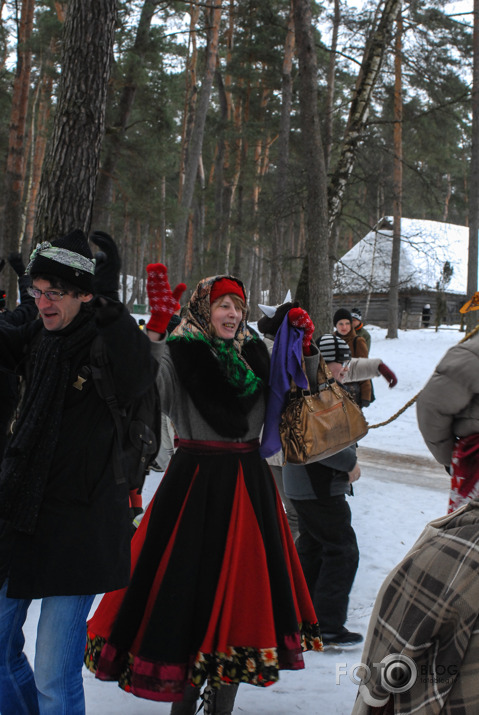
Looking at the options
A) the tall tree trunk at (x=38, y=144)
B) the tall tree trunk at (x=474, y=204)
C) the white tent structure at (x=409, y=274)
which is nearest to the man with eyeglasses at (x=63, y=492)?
the tall tree trunk at (x=474, y=204)

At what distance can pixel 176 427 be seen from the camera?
2.68 meters

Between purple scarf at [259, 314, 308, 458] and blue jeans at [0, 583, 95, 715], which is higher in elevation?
purple scarf at [259, 314, 308, 458]

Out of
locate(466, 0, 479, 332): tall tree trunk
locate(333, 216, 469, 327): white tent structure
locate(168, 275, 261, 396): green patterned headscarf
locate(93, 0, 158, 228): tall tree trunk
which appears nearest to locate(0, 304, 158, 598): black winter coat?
locate(168, 275, 261, 396): green patterned headscarf

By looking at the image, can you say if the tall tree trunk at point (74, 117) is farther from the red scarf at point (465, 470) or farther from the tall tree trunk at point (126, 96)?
the tall tree trunk at point (126, 96)

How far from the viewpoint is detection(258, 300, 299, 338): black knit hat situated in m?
3.18

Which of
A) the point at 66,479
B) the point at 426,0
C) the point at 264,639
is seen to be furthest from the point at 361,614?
the point at 426,0

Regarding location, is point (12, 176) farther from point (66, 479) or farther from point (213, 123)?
point (213, 123)

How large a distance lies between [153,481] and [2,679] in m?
4.69

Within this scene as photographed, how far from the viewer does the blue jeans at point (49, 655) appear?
6.69ft

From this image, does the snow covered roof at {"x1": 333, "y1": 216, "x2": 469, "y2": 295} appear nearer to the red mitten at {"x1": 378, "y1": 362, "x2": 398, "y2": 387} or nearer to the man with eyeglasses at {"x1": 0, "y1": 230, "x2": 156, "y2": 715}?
the red mitten at {"x1": 378, "y1": 362, "x2": 398, "y2": 387}

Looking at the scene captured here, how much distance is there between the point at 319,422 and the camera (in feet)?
9.75

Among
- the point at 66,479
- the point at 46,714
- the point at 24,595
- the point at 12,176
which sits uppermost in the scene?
the point at 12,176

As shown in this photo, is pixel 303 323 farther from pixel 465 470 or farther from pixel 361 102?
pixel 361 102

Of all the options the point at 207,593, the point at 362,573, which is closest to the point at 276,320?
the point at 207,593
